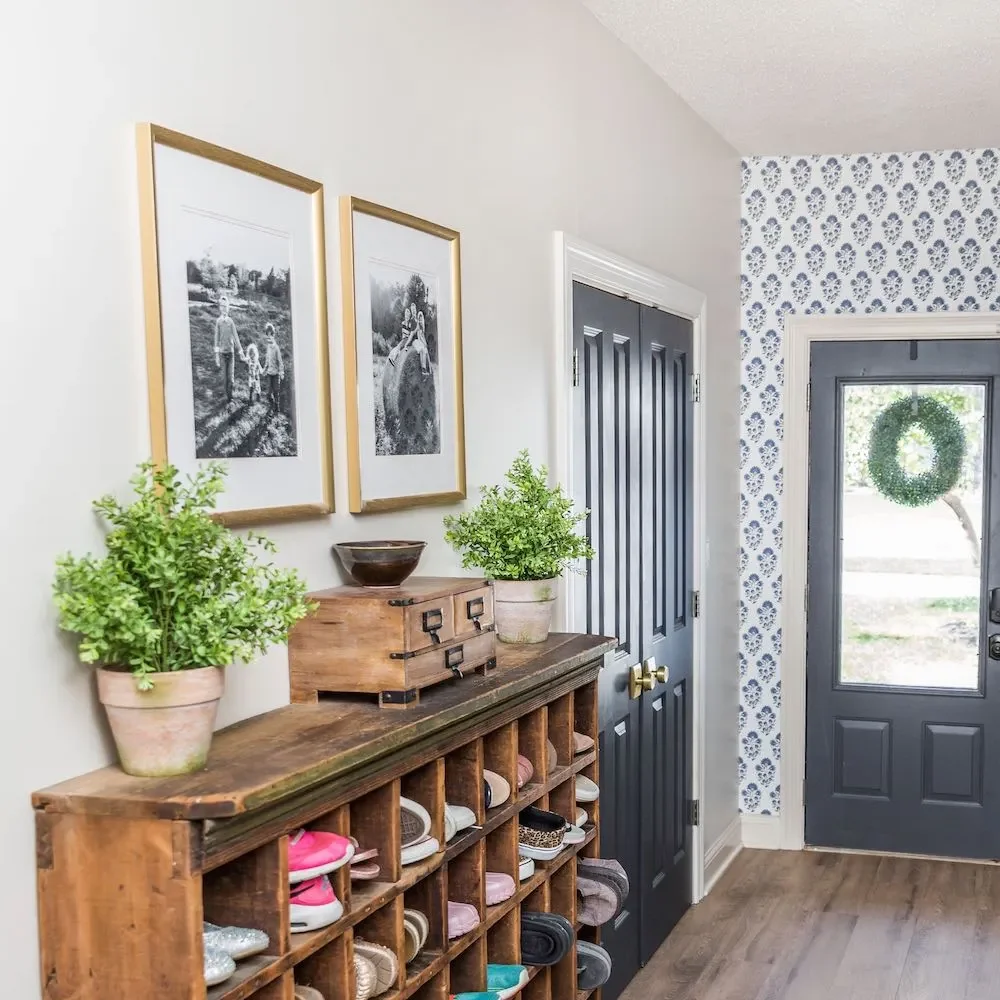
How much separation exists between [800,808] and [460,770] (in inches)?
134

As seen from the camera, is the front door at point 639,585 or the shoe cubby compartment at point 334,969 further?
the front door at point 639,585

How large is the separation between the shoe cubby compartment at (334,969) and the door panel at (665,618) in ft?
7.43

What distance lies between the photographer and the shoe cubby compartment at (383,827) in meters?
1.90

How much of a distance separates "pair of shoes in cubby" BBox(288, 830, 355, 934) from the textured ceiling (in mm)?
2472

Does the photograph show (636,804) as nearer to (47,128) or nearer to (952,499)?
(952,499)

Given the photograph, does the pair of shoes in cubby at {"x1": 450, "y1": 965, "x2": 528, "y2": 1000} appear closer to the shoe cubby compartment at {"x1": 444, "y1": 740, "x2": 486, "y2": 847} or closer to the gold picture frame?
the shoe cubby compartment at {"x1": 444, "y1": 740, "x2": 486, "y2": 847}

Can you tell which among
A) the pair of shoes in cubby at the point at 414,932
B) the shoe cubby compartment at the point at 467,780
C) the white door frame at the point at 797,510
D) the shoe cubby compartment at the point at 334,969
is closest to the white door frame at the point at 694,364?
the white door frame at the point at 797,510

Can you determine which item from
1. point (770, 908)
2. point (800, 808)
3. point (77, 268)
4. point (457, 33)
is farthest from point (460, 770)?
point (800, 808)

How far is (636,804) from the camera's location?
388cm

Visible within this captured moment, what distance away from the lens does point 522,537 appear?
255 centimetres

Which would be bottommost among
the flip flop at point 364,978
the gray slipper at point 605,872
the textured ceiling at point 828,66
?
the gray slipper at point 605,872

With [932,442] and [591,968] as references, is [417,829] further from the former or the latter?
[932,442]

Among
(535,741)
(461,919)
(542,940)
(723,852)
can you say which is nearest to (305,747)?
(461,919)

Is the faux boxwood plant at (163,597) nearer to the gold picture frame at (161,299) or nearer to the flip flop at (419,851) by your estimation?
the gold picture frame at (161,299)
